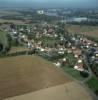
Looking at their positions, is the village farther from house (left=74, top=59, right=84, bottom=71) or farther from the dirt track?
the dirt track

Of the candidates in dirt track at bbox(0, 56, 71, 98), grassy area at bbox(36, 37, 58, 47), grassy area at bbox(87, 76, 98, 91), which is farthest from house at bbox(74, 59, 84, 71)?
grassy area at bbox(36, 37, 58, 47)

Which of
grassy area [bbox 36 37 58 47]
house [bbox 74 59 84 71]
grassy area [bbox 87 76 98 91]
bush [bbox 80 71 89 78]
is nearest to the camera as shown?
grassy area [bbox 87 76 98 91]

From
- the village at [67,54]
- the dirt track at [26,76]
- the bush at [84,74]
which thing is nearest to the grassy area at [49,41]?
A: the village at [67,54]

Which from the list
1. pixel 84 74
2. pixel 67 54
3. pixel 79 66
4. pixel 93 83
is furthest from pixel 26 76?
pixel 67 54

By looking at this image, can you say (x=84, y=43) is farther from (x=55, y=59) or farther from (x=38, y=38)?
(x=55, y=59)

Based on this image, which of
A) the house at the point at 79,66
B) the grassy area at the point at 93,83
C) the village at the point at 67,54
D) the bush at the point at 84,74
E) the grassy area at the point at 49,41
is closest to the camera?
the grassy area at the point at 93,83

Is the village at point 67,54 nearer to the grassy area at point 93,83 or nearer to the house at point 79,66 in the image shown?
the house at point 79,66
